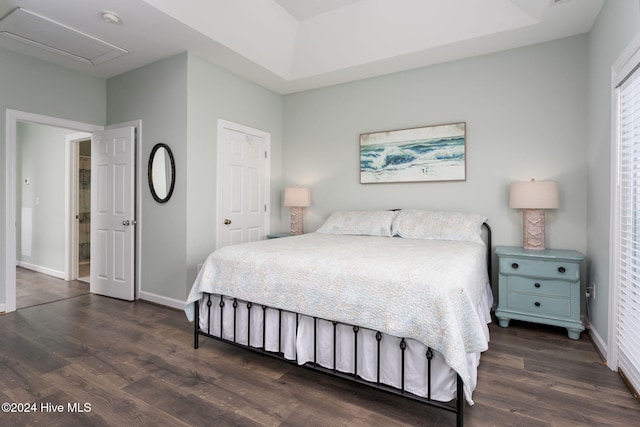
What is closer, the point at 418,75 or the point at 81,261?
the point at 418,75

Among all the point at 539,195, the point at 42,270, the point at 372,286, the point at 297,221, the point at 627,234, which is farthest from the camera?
the point at 42,270

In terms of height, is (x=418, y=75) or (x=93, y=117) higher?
(x=418, y=75)

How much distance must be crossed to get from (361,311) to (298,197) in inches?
107

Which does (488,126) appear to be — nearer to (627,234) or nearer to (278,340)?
(627,234)

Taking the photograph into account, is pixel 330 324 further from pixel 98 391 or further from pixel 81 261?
pixel 81 261

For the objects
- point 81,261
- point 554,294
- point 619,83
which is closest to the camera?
point 619,83

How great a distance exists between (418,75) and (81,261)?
5.70m

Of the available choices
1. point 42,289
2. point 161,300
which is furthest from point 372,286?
point 42,289

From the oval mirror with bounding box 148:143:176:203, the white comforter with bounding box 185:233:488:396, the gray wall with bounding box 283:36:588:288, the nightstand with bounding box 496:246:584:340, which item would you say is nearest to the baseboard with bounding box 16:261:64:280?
the oval mirror with bounding box 148:143:176:203

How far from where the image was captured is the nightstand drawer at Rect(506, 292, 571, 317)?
8.98 ft

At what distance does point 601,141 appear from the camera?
2.59 meters

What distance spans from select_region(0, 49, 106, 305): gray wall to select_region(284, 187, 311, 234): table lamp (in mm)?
2562

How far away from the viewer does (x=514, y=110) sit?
131 inches

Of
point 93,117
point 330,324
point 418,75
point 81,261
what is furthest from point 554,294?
point 81,261
